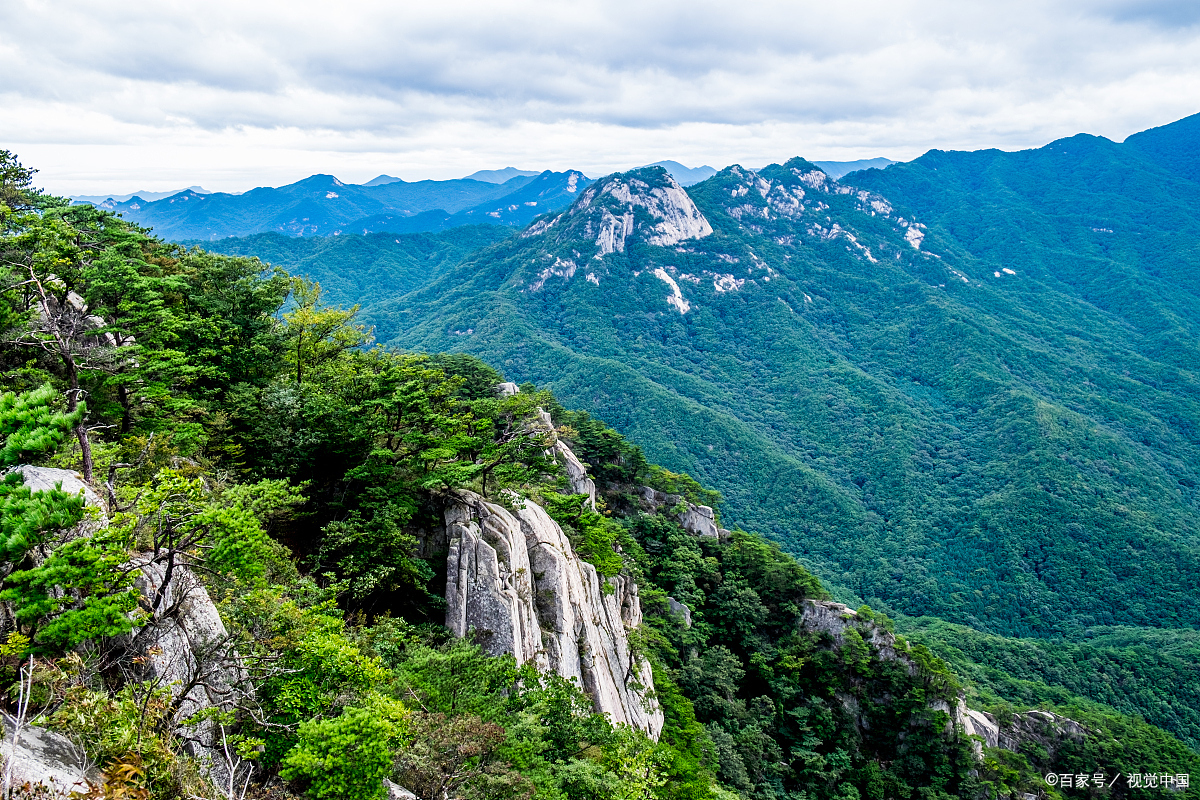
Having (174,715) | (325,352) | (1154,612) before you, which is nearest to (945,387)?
(1154,612)

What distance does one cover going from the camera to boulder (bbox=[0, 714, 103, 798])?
7293mm

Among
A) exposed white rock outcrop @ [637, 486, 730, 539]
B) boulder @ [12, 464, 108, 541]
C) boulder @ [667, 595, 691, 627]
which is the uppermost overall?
boulder @ [12, 464, 108, 541]

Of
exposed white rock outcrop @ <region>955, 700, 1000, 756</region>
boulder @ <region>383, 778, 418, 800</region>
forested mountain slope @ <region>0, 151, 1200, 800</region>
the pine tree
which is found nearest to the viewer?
the pine tree

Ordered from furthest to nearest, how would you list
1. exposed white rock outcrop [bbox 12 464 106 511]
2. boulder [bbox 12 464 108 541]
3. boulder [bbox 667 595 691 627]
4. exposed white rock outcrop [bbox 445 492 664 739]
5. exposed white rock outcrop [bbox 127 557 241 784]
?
1. boulder [bbox 667 595 691 627]
2. exposed white rock outcrop [bbox 445 492 664 739]
3. exposed white rock outcrop [bbox 12 464 106 511]
4. exposed white rock outcrop [bbox 127 557 241 784]
5. boulder [bbox 12 464 108 541]

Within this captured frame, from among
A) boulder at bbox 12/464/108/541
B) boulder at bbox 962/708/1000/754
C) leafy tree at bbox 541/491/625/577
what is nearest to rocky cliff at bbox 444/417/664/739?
leafy tree at bbox 541/491/625/577

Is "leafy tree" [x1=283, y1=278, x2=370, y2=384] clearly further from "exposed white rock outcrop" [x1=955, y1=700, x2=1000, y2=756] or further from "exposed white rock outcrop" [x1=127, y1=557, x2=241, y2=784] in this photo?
"exposed white rock outcrop" [x1=955, y1=700, x2=1000, y2=756]

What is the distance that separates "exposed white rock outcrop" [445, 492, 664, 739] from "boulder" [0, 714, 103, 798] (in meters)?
13.1

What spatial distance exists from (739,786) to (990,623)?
9402cm

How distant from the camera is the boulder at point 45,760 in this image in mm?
7293

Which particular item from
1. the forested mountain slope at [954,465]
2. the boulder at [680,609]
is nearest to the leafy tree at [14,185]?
the boulder at [680,609]

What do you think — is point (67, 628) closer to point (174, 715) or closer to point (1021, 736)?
point (174, 715)

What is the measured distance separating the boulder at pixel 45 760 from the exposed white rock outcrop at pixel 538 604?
13.1 m

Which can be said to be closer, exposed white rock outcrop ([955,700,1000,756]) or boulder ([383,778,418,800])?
boulder ([383,778,418,800])

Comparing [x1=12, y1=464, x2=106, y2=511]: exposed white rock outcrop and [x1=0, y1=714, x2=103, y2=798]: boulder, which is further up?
[x1=12, y1=464, x2=106, y2=511]: exposed white rock outcrop
